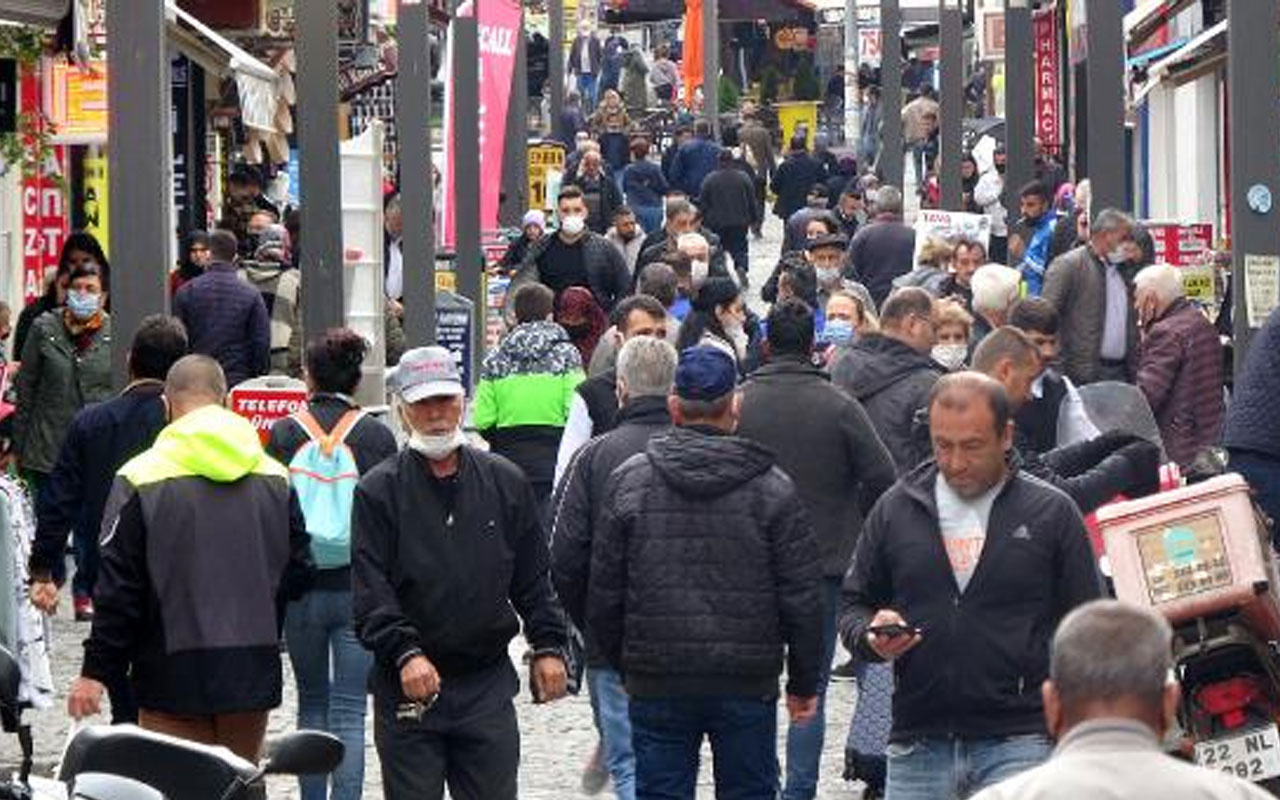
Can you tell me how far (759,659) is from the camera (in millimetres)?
10656

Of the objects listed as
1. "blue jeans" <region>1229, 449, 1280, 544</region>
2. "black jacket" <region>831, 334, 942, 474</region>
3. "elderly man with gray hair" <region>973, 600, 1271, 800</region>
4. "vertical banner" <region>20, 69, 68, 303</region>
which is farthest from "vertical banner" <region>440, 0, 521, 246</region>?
"elderly man with gray hair" <region>973, 600, 1271, 800</region>

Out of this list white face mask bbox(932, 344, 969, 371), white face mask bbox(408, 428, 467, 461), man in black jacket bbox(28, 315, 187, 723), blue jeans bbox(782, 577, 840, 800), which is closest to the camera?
white face mask bbox(408, 428, 467, 461)

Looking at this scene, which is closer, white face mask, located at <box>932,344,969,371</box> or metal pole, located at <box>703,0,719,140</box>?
white face mask, located at <box>932,344,969,371</box>

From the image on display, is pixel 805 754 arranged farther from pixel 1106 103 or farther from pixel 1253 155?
pixel 1106 103

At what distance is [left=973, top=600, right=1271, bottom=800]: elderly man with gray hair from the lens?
610cm

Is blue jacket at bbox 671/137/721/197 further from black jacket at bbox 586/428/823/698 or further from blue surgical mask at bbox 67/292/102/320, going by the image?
black jacket at bbox 586/428/823/698

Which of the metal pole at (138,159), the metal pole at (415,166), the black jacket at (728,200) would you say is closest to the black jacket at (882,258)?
the metal pole at (415,166)

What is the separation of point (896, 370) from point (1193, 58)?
1556cm

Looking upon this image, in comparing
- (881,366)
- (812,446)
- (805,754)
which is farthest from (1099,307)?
(805,754)

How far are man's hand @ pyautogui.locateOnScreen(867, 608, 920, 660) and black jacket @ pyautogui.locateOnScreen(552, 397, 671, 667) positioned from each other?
5.36 feet

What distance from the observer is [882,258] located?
91.0ft

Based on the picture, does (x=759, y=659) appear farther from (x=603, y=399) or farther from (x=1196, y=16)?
(x=1196, y=16)

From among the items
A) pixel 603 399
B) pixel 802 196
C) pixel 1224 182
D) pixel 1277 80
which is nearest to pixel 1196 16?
pixel 1224 182

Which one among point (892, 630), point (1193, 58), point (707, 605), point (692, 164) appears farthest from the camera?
point (692, 164)
